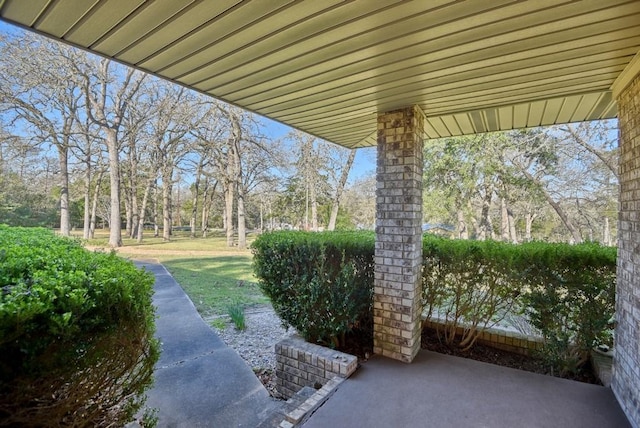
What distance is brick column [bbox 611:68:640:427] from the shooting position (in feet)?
6.92

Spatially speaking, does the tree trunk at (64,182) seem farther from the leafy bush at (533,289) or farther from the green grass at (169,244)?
the leafy bush at (533,289)

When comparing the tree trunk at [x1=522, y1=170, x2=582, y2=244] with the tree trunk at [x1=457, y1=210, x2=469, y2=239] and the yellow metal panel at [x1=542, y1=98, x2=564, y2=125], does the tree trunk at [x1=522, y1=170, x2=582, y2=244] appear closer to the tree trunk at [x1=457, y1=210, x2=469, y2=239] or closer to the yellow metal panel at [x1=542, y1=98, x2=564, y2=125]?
the tree trunk at [x1=457, y1=210, x2=469, y2=239]

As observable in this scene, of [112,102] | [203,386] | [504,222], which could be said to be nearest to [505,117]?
[203,386]

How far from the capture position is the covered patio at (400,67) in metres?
1.60

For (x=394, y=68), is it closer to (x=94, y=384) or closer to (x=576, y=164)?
(x=94, y=384)

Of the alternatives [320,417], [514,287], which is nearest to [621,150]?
[514,287]

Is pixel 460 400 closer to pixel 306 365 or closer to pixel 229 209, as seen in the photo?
pixel 306 365

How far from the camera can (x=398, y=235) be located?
119 inches

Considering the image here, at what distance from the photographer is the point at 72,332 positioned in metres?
1.23

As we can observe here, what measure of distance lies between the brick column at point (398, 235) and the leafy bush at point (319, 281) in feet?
1.07

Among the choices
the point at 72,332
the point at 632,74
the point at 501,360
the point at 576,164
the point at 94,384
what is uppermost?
the point at 576,164

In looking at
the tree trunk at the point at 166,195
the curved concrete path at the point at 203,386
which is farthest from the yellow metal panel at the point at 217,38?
the tree trunk at the point at 166,195

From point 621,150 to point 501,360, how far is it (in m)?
2.34

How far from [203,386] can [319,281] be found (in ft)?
4.87
